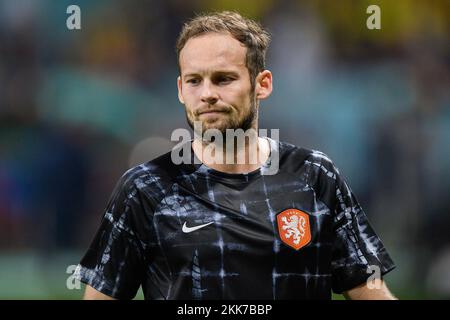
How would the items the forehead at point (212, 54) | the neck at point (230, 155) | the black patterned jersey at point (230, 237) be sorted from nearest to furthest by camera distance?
the black patterned jersey at point (230, 237)
the forehead at point (212, 54)
the neck at point (230, 155)

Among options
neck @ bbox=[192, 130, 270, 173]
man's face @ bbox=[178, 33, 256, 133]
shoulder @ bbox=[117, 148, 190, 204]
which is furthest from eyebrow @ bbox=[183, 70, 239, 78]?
shoulder @ bbox=[117, 148, 190, 204]

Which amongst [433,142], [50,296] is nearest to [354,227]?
[50,296]

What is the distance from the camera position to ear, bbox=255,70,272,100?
9.59ft

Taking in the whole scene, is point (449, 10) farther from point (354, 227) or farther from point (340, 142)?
point (354, 227)

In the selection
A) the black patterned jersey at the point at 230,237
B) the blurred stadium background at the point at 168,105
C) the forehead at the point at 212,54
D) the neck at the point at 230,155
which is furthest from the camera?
the blurred stadium background at the point at 168,105

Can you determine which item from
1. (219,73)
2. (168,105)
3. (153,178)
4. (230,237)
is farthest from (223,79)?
(168,105)

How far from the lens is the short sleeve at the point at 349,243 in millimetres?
2770

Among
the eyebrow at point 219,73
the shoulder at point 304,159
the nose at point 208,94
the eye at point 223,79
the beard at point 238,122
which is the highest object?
the eyebrow at point 219,73

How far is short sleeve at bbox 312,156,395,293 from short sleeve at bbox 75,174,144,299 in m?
0.81

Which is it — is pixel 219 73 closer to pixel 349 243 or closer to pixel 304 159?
pixel 304 159

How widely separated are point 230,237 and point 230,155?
0.39 meters

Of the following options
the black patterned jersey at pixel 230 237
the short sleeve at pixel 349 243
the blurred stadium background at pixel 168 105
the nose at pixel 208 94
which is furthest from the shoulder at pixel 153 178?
the blurred stadium background at pixel 168 105

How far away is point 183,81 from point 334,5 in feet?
18.2

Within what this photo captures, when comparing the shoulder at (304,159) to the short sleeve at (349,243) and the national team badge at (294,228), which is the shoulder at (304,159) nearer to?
the short sleeve at (349,243)
